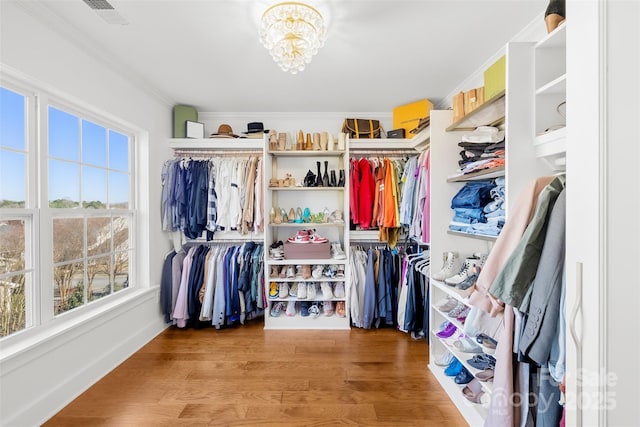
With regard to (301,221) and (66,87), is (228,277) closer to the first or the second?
(301,221)

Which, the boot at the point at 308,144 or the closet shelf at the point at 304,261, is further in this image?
the boot at the point at 308,144

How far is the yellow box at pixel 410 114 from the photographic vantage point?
281cm

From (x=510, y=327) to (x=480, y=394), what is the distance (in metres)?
0.68

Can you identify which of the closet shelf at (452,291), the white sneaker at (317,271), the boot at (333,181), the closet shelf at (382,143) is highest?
the closet shelf at (382,143)

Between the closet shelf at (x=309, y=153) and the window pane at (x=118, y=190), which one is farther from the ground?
the closet shelf at (x=309, y=153)

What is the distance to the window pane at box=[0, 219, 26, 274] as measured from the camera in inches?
59.5

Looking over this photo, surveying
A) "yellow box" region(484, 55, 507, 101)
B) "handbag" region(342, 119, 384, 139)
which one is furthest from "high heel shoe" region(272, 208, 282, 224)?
"yellow box" region(484, 55, 507, 101)

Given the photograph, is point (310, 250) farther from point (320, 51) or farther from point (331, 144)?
point (320, 51)

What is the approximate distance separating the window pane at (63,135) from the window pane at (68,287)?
772 millimetres

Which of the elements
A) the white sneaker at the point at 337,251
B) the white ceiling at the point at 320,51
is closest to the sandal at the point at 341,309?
the white sneaker at the point at 337,251

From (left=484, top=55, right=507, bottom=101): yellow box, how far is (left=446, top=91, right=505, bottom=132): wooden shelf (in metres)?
0.05

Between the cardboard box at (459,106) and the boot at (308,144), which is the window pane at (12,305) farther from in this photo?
the cardboard box at (459,106)

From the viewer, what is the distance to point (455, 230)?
190 cm

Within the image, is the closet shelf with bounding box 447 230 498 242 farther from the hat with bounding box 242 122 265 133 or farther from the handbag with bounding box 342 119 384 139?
the hat with bounding box 242 122 265 133
